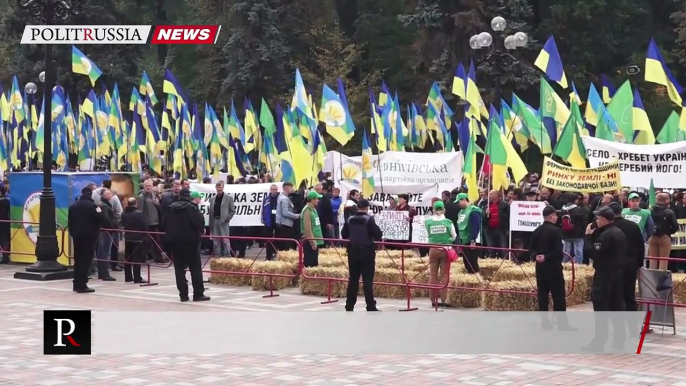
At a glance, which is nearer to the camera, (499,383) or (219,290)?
(499,383)

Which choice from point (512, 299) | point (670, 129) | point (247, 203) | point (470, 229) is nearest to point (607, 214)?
point (512, 299)

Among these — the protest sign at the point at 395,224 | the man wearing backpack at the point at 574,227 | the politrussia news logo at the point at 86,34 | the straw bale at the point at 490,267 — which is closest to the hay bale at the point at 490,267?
the straw bale at the point at 490,267

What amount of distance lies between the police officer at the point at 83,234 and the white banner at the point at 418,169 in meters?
8.45

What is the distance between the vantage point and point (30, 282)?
731 inches

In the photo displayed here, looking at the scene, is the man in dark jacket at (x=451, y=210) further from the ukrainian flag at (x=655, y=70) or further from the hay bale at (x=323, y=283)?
the ukrainian flag at (x=655, y=70)

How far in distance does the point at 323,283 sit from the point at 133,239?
404 cm

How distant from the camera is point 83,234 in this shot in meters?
17.0

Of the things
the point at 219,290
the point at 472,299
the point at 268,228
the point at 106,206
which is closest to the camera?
the point at 472,299

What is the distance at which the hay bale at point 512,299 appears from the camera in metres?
14.8

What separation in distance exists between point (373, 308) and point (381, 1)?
→ 44889 millimetres

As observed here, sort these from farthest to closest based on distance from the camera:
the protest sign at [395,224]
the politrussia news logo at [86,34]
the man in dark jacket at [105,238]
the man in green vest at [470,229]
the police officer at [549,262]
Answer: the protest sign at [395,224], the man in dark jacket at [105,238], the man in green vest at [470,229], the politrussia news logo at [86,34], the police officer at [549,262]

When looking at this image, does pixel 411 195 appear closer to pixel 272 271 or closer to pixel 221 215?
pixel 221 215

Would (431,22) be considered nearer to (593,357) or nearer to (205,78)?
(205,78)

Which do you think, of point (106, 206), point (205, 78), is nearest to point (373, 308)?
point (106, 206)
